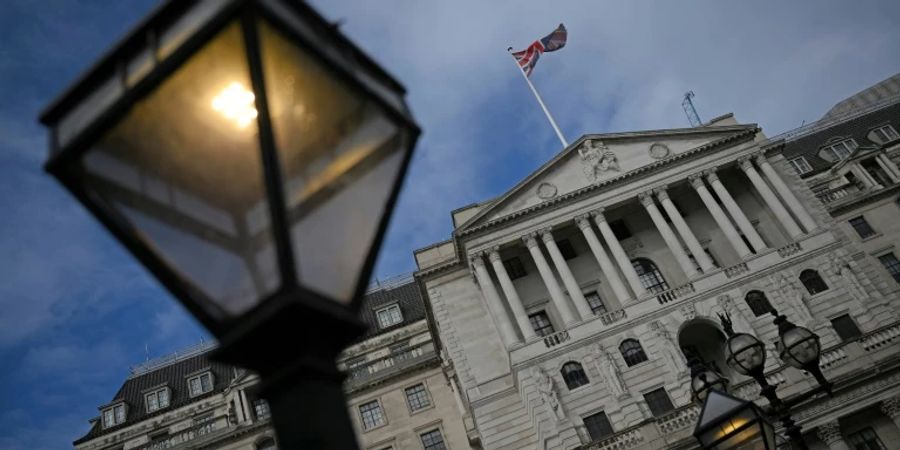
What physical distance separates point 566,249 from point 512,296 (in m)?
5.80

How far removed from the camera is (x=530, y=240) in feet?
123

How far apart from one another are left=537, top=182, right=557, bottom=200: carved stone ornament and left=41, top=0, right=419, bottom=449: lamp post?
121 ft

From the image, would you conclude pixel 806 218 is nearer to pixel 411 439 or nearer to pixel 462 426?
pixel 462 426

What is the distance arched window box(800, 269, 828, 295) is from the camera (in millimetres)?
34469

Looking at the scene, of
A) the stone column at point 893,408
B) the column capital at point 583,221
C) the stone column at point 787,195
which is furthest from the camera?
the column capital at point 583,221

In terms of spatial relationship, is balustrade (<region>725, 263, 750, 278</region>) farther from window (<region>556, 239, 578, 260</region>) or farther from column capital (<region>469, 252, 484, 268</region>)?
column capital (<region>469, 252, 484, 268</region>)

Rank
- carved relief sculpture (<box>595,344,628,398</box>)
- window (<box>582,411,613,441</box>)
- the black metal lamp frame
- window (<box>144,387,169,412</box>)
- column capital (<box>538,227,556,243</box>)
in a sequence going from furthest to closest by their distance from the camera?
window (<box>144,387,169,412</box>) < column capital (<box>538,227,556,243</box>) < carved relief sculpture (<box>595,344,628,398</box>) < window (<box>582,411,613,441</box>) < the black metal lamp frame

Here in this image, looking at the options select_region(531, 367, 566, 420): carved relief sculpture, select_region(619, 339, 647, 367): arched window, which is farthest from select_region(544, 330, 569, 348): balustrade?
select_region(619, 339, 647, 367): arched window

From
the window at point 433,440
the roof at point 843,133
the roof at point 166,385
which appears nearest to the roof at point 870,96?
the roof at point 843,133

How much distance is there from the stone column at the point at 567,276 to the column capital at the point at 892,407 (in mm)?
13847

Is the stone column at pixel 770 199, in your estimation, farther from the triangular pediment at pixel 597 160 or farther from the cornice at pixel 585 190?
the triangular pediment at pixel 597 160

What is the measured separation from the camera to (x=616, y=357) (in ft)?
108

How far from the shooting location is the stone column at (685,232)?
3578cm

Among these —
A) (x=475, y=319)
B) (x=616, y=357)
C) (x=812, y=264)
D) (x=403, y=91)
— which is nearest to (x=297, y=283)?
(x=403, y=91)
